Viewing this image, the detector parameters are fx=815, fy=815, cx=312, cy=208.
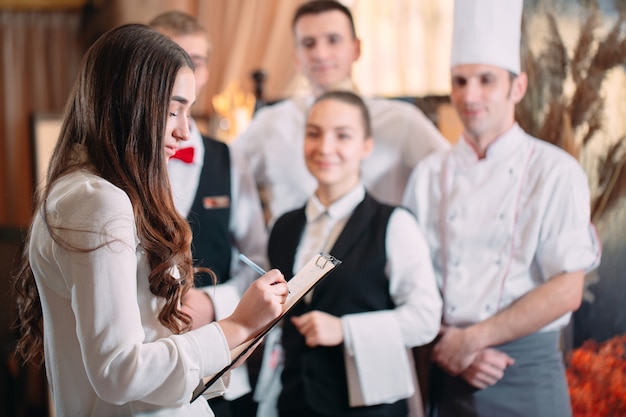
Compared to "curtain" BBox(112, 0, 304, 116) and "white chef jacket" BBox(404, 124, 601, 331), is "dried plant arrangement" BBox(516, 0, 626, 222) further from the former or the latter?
"curtain" BBox(112, 0, 304, 116)

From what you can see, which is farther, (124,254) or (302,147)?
(302,147)

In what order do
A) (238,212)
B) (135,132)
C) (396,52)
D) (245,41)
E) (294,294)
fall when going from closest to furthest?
(135,132)
(294,294)
(238,212)
(396,52)
(245,41)

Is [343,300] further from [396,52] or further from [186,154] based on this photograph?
[396,52]

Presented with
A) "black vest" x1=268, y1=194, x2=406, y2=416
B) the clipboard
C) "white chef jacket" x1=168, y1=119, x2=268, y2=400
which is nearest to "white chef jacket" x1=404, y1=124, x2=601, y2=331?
"black vest" x1=268, y1=194, x2=406, y2=416

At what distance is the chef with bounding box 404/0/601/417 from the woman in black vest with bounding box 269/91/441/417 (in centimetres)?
9

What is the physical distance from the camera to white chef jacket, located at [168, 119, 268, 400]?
222 cm

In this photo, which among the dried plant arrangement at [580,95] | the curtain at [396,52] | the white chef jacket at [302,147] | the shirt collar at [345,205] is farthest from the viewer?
the curtain at [396,52]

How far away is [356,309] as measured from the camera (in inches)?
81.7

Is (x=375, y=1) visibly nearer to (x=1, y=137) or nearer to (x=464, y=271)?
(x=464, y=271)

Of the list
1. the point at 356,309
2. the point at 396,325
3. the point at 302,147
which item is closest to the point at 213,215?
the point at 302,147

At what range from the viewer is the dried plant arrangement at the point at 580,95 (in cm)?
184

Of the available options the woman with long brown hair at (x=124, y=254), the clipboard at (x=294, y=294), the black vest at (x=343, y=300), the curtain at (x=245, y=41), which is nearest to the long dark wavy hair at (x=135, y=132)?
the woman with long brown hair at (x=124, y=254)

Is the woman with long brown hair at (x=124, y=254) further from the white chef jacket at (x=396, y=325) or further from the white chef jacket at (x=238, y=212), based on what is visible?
the white chef jacket at (x=238, y=212)

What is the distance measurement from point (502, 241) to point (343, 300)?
425mm
